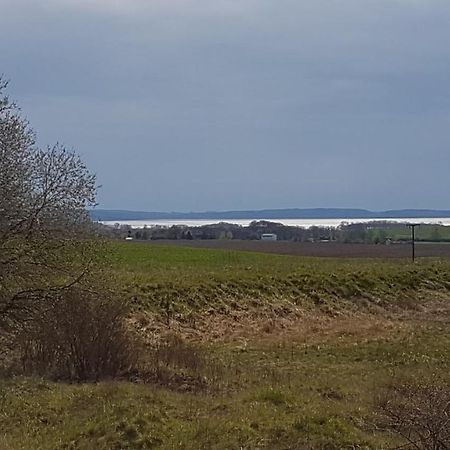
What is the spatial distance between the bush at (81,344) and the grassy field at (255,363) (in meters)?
0.65

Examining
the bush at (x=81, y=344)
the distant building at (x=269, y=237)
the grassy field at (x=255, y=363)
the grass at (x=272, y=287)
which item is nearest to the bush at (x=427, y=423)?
the grassy field at (x=255, y=363)

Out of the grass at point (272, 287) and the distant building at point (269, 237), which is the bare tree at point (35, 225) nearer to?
the grass at point (272, 287)

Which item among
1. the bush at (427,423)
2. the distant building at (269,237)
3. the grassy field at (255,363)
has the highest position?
the distant building at (269,237)

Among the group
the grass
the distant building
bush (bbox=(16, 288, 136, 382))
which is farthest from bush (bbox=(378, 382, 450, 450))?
the distant building

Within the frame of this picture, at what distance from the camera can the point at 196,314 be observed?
87.5ft

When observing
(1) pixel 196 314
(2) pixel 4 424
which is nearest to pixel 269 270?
(1) pixel 196 314

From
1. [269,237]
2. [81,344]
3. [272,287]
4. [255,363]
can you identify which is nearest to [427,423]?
[81,344]

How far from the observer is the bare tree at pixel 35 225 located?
17.3 meters

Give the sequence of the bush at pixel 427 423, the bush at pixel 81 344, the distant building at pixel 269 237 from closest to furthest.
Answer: the bush at pixel 427 423 → the bush at pixel 81 344 → the distant building at pixel 269 237

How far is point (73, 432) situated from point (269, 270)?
76.5ft

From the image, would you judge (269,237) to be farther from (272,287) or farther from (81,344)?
(81,344)

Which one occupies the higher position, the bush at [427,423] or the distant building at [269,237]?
the distant building at [269,237]

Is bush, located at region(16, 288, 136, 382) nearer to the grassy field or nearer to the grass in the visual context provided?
the grassy field

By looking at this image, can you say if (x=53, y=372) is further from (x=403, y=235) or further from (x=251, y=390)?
(x=403, y=235)
